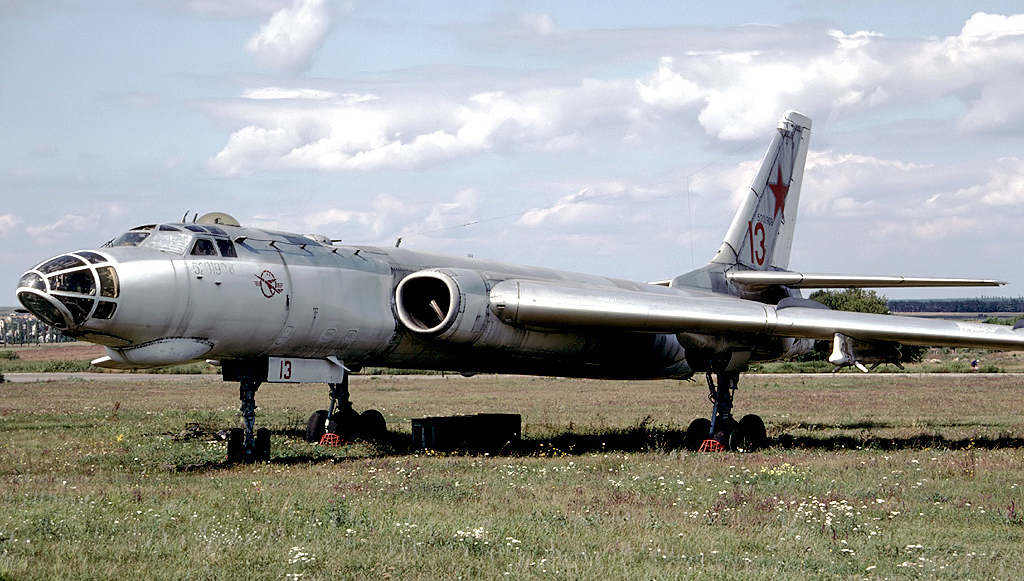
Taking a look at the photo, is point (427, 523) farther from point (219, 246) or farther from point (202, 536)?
point (219, 246)

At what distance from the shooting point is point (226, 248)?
13.9 m

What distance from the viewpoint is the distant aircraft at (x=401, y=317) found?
42.2 feet

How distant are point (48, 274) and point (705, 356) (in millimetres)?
10421

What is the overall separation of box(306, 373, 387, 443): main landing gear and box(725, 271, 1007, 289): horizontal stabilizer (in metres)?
7.81

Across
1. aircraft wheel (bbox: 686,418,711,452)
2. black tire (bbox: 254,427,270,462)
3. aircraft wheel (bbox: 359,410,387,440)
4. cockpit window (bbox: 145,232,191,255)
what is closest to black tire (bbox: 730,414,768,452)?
aircraft wheel (bbox: 686,418,711,452)

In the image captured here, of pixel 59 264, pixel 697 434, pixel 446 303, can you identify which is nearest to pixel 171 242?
pixel 59 264

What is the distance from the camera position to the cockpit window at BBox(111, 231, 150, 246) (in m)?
13.6

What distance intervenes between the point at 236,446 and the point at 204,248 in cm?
294

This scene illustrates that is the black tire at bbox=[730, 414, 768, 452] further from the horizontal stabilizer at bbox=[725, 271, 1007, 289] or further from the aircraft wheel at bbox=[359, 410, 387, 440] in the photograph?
the aircraft wheel at bbox=[359, 410, 387, 440]

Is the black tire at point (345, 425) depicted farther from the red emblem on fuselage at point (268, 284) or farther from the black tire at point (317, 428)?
the red emblem on fuselage at point (268, 284)

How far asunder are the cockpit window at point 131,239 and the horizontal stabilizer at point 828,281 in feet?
38.7

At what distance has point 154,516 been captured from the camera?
9.55 m

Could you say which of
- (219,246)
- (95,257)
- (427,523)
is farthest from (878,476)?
(95,257)

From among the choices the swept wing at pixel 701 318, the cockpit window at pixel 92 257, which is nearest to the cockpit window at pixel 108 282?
the cockpit window at pixel 92 257
